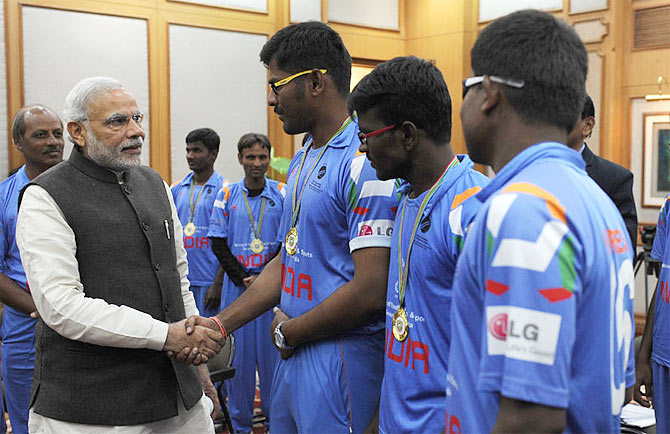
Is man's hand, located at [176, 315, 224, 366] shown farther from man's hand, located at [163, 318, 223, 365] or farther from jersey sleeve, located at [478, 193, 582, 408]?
jersey sleeve, located at [478, 193, 582, 408]

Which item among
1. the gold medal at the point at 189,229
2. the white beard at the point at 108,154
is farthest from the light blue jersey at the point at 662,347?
the gold medal at the point at 189,229

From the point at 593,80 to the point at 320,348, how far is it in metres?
6.24

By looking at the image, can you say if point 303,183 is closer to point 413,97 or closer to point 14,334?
point 413,97

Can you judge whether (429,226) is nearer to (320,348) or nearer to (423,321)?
(423,321)

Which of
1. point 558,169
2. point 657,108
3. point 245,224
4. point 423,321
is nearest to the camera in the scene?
point 558,169

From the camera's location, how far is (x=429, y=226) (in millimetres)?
1688

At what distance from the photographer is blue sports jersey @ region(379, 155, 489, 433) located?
165 cm

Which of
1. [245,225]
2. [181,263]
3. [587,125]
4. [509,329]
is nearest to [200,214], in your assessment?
[245,225]

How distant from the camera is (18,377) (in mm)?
3361

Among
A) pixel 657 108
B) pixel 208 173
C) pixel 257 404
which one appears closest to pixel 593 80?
pixel 657 108

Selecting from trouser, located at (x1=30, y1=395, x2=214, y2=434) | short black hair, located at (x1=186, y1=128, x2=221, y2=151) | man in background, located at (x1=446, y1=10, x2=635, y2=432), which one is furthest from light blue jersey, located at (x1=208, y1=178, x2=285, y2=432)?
man in background, located at (x1=446, y1=10, x2=635, y2=432)

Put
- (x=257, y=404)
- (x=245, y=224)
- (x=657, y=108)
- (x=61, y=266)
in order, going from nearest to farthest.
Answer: (x=61, y=266)
(x=245, y=224)
(x=257, y=404)
(x=657, y=108)

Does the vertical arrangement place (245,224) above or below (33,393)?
above

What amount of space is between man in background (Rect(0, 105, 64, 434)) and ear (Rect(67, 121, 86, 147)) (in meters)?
1.23
